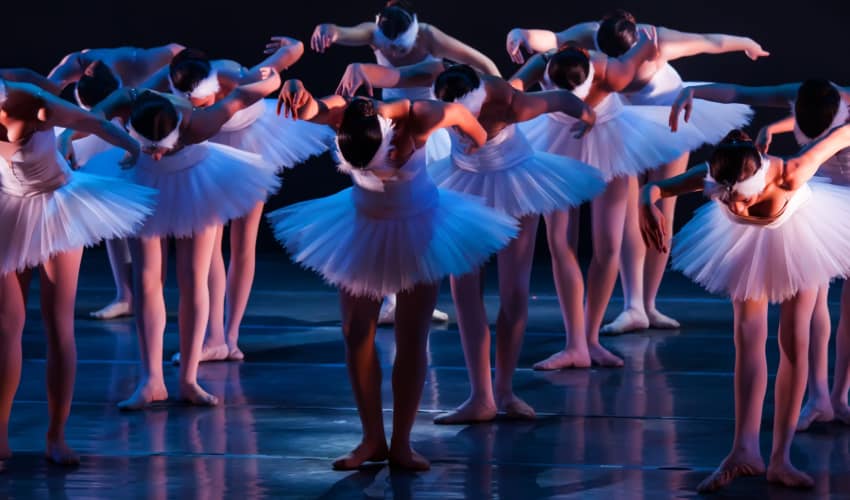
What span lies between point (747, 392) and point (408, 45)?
265 cm

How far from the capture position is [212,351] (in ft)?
19.5

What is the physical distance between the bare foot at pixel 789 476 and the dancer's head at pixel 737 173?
2.39ft

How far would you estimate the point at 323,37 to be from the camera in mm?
6090

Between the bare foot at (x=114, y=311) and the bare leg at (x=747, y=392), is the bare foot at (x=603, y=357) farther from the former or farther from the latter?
the bare foot at (x=114, y=311)

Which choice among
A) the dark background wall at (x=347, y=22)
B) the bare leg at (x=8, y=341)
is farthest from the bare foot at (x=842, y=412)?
the dark background wall at (x=347, y=22)

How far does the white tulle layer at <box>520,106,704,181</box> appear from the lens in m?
5.84

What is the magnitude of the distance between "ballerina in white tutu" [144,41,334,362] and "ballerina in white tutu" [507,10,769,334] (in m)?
1.00

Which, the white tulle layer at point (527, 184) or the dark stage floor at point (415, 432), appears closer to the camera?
the dark stage floor at point (415, 432)

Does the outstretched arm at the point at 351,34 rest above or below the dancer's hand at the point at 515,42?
above

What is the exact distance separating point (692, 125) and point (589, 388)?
162cm

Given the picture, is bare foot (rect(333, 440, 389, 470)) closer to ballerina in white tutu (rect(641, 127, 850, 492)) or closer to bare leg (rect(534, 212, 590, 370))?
ballerina in white tutu (rect(641, 127, 850, 492))

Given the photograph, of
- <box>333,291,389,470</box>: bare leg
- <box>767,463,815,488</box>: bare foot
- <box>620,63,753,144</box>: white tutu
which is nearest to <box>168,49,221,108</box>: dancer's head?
<box>333,291,389,470</box>: bare leg

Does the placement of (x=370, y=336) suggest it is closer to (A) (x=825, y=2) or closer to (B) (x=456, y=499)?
(B) (x=456, y=499)

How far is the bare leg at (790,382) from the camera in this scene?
3.92 metres
